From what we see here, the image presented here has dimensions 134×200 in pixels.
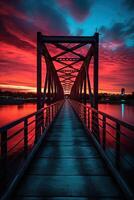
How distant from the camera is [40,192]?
2.81m

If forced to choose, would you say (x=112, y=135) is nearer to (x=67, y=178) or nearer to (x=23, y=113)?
(x=67, y=178)

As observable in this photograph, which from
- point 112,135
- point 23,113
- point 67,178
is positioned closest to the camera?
point 67,178

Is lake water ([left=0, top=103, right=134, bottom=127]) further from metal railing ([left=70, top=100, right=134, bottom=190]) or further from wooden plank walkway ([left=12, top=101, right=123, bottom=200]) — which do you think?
wooden plank walkway ([left=12, top=101, right=123, bottom=200])

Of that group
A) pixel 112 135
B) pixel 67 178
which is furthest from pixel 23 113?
pixel 67 178

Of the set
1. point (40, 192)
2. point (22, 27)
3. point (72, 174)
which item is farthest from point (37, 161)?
point (22, 27)

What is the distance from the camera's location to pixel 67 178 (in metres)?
3.29

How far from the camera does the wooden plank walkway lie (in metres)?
2.74

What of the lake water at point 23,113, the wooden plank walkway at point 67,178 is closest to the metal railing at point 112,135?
the wooden plank walkway at point 67,178

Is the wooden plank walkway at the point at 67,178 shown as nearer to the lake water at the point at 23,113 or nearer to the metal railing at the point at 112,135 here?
the metal railing at the point at 112,135

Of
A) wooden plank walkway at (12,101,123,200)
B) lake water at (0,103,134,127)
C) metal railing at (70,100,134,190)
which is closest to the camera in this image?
wooden plank walkway at (12,101,123,200)

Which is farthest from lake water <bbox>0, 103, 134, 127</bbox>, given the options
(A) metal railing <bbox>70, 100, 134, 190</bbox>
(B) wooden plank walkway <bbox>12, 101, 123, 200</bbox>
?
(B) wooden plank walkway <bbox>12, 101, 123, 200</bbox>

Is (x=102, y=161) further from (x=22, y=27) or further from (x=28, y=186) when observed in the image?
(x=22, y=27)

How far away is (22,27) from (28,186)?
998 centimetres

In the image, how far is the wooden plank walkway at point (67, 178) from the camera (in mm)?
2737
